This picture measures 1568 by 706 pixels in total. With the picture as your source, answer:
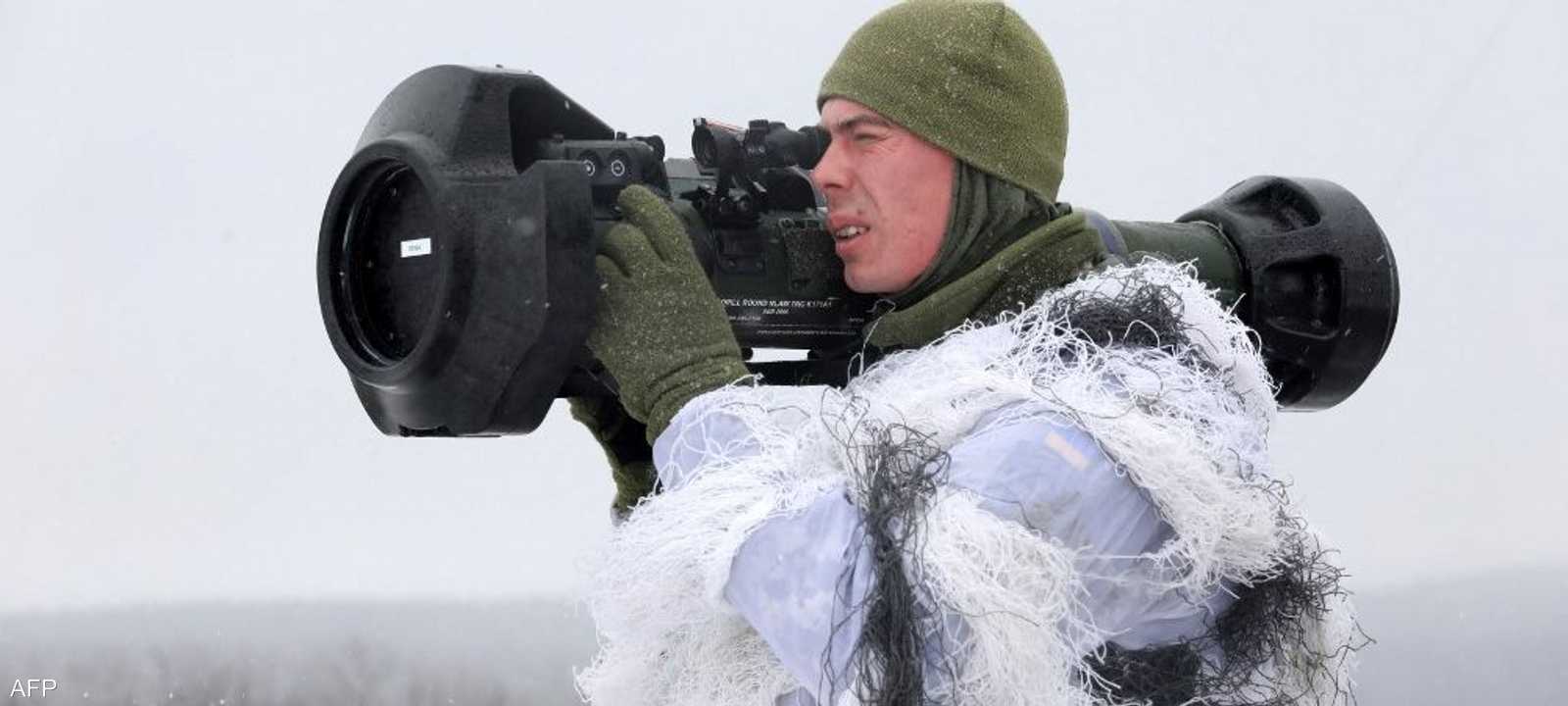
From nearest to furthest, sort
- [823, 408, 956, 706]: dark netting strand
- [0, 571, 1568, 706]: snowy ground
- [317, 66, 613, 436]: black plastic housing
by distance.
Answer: [823, 408, 956, 706]: dark netting strand → [317, 66, 613, 436]: black plastic housing → [0, 571, 1568, 706]: snowy ground

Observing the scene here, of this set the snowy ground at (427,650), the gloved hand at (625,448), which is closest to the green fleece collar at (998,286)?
the gloved hand at (625,448)

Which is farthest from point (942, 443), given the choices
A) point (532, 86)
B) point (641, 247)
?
point (532, 86)

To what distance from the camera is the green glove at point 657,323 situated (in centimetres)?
95

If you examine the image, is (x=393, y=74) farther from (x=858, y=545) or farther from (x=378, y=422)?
(x=858, y=545)

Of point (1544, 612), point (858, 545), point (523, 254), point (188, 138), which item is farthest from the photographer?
point (188, 138)

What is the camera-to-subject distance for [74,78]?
7.18ft

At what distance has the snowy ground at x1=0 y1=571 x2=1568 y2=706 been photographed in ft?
6.40

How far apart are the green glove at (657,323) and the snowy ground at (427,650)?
1132 millimetres

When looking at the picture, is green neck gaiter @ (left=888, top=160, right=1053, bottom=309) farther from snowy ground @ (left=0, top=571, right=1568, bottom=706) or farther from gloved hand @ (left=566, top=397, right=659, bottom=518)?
snowy ground @ (left=0, top=571, right=1568, bottom=706)

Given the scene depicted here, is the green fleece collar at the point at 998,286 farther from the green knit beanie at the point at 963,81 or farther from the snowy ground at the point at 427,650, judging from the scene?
the snowy ground at the point at 427,650

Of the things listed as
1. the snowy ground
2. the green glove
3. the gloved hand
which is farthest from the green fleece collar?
the snowy ground

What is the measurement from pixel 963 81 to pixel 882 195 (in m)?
0.08

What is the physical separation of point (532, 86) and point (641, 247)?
14 centimetres

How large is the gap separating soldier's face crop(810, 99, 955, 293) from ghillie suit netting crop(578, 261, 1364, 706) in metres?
0.07
